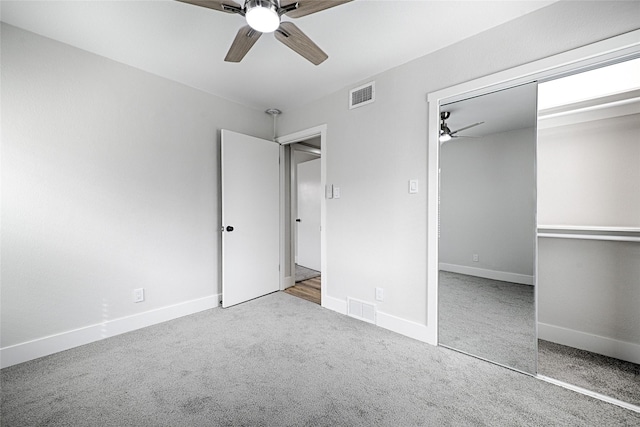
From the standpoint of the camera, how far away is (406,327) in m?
2.42

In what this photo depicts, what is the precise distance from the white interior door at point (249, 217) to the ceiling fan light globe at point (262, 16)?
175 centimetres

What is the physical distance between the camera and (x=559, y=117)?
1850 mm

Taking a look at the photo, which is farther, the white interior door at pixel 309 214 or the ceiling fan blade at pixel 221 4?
the white interior door at pixel 309 214

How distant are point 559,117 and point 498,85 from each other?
458 millimetres

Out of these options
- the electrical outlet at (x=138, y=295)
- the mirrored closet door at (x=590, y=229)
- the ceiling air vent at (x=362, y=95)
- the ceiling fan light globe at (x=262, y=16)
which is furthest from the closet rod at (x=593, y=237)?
the electrical outlet at (x=138, y=295)

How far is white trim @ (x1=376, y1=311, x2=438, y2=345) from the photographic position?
228 cm

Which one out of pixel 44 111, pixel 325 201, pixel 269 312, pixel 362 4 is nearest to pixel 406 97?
pixel 362 4

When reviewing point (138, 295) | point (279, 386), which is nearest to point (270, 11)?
point (279, 386)

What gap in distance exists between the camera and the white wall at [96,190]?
78.6 inches

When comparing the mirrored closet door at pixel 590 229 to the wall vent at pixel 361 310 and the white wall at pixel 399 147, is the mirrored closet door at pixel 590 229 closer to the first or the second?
the white wall at pixel 399 147

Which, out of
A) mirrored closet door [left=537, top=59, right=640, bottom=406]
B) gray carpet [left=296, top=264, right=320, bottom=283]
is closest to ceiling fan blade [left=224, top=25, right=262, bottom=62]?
mirrored closet door [left=537, top=59, right=640, bottom=406]

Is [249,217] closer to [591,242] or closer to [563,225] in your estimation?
[563,225]

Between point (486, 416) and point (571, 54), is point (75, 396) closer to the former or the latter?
point (486, 416)

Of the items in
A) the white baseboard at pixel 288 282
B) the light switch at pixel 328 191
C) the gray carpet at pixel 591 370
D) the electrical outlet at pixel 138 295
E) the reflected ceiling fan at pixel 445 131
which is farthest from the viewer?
the white baseboard at pixel 288 282
